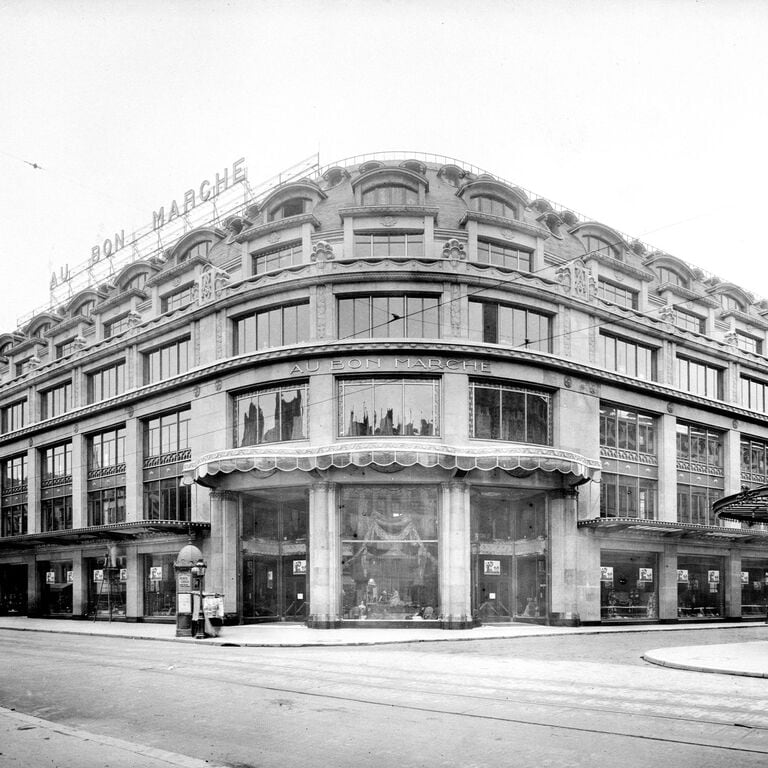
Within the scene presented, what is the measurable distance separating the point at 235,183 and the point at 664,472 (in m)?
29.3

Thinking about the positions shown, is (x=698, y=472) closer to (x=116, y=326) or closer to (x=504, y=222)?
(x=504, y=222)

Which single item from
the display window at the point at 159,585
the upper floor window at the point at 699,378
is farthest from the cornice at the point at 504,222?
the display window at the point at 159,585

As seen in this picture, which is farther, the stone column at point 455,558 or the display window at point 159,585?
the display window at point 159,585

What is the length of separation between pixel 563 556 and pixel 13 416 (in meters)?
40.3

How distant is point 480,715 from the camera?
1295 cm

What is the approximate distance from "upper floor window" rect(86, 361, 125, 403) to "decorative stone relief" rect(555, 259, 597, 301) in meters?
24.9

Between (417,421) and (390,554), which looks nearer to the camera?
(390,554)

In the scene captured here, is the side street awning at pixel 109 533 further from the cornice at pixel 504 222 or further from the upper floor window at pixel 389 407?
the cornice at pixel 504 222

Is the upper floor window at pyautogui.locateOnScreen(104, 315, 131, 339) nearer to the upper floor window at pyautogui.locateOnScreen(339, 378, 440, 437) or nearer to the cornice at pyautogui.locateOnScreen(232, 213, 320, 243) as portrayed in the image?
the cornice at pyautogui.locateOnScreen(232, 213, 320, 243)

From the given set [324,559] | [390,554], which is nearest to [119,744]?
[324,559]

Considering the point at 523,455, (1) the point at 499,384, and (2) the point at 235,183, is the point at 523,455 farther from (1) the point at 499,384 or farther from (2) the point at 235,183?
(2) the point at 235,183

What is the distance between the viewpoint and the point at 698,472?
151ft

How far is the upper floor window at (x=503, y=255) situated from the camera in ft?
130

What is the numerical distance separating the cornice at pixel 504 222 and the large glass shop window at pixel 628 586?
51.4 ft
